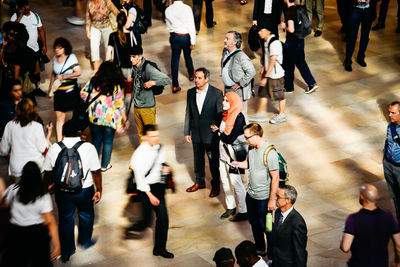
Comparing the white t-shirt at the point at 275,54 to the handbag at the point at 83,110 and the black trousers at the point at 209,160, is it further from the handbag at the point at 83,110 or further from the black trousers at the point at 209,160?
the handbag at the point at 83,110

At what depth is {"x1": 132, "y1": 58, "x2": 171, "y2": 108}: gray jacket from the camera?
393 inches

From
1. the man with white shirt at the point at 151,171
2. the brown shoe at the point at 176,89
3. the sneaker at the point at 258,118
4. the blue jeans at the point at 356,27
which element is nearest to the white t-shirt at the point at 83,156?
the man with white shirt at the point at 151,171

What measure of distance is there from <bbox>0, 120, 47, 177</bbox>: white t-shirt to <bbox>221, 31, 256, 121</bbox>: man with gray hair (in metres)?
2.80

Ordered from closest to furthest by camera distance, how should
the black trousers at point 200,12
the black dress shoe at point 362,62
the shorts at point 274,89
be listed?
the shorts at point 274,89 < the black dress shoe at point 362,62 < the black trousers at point 200,12

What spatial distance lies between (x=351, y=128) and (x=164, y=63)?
3927 mm

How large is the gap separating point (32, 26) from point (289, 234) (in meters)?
6.92

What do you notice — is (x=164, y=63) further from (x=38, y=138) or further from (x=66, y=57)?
(x=38, y=138)

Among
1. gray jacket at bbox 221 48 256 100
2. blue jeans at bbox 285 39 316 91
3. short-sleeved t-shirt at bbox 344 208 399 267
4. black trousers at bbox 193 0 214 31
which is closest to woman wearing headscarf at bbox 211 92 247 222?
gray jacket at bbox 221 48 256 100

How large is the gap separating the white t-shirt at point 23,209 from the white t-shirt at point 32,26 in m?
5.54

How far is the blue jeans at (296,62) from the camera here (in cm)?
Answer: 1239

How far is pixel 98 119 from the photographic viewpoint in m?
9.88

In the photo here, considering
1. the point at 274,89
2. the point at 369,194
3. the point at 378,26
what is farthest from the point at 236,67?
the point at 378,26

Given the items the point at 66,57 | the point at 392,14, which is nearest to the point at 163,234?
the point at 66,57

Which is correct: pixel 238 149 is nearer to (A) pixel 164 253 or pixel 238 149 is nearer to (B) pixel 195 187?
(B) pixel 195 187
